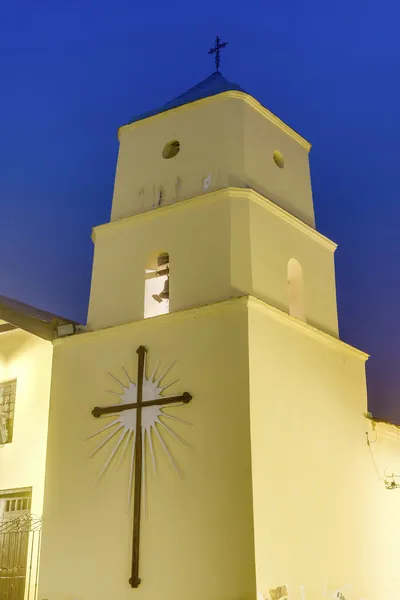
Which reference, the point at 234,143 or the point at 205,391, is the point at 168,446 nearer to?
the point at 205,391

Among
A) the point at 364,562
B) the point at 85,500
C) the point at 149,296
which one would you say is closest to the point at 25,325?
the point at 149,296

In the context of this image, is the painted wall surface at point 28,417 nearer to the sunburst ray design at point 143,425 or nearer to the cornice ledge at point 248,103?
the sunburst ray design at point 143,425

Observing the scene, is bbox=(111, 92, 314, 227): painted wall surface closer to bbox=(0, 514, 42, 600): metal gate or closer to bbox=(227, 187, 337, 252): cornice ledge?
bbox=(227, 187, 337, 252): cornice ledge

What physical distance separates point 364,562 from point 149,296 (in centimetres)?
533

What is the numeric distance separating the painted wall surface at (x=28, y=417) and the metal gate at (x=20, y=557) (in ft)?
1.23

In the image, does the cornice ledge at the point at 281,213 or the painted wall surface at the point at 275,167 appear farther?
the painted wall surface at the point at 275,167

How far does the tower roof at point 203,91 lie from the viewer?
499 inches

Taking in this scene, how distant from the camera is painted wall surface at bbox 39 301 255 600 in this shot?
965 centimetres

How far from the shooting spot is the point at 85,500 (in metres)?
11.0

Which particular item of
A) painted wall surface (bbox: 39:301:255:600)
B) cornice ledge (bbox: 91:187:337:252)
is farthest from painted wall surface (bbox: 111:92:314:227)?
painted wall surface (bbox: 39:301:255:600)

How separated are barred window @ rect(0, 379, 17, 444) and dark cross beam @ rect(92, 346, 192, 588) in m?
2.66

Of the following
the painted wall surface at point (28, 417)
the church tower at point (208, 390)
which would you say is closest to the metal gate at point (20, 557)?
the painted wall surface at point (28, 417)

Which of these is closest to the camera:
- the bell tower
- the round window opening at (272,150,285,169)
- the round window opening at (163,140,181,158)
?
the bell tower

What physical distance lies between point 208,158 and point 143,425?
174 inches
